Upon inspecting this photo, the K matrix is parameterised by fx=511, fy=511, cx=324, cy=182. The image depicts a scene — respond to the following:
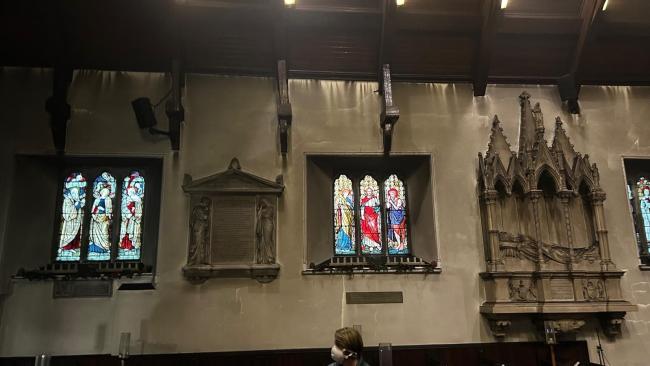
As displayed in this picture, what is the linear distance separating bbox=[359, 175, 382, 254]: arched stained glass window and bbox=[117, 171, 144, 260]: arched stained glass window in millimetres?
3593

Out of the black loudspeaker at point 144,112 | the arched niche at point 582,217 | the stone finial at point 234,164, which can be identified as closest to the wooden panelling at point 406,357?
the arched niche at point 582,217

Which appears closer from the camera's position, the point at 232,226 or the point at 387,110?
the point at 232,226

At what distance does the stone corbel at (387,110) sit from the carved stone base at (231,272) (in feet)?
8.65

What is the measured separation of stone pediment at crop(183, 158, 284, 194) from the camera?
785 centimetres

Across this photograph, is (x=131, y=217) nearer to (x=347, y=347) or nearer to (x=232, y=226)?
(x=232, y=226)

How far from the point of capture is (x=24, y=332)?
286 inches

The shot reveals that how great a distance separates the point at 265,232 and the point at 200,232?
0.97 metres

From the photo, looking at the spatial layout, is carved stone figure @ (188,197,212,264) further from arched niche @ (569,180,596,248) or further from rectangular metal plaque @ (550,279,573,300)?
arched niche @ (569,180,596,248)

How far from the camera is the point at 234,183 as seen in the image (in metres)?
7.94

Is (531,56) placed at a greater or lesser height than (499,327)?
greater

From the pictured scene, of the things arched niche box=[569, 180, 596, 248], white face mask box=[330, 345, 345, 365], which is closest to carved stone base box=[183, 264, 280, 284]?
white face mask box=[330, 345, 345, 365]

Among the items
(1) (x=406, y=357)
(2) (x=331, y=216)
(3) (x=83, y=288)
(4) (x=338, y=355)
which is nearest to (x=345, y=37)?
(2) (x=331, y=216)

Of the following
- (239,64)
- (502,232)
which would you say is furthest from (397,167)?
(239,64)

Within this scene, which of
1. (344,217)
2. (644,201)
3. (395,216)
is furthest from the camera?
(644,201)
